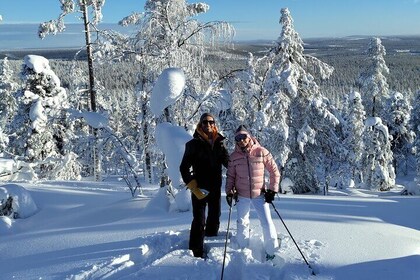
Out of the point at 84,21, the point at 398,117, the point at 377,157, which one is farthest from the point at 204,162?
the point at 398,117

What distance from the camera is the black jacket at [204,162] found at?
501 centimetres

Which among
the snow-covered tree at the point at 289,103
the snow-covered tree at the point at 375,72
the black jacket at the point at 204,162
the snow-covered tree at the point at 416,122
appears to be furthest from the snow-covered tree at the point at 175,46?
the snow-covered tree at the point at 416,122

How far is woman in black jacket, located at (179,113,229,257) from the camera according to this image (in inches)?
197

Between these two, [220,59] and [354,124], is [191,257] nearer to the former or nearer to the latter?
[220,59]

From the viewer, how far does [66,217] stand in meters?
7.49

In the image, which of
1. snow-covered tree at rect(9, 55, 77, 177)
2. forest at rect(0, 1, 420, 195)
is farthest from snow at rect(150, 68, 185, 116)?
snow-covered tree at rect(9, 55, 77, 177)

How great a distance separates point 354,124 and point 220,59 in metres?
29.0

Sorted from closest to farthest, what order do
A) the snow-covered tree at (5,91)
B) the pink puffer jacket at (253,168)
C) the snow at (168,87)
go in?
the pink puffer jacket at (253,168) → the snow at (168,87) → the snow-covered tree at (5,91)

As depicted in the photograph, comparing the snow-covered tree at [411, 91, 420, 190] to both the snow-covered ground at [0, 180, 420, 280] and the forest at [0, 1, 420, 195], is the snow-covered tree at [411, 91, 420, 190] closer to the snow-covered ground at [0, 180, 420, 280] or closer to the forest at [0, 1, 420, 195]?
the forest at [0, 1, 420, 195]

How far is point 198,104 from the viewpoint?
29.9ft

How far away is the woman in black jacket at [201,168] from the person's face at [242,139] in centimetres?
35

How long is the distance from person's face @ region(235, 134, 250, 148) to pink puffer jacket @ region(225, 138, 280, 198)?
0.29ft

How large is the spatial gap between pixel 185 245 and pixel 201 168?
127 cm

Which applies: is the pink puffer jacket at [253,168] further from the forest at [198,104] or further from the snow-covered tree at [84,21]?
the snow-covered tree at [84,21]
